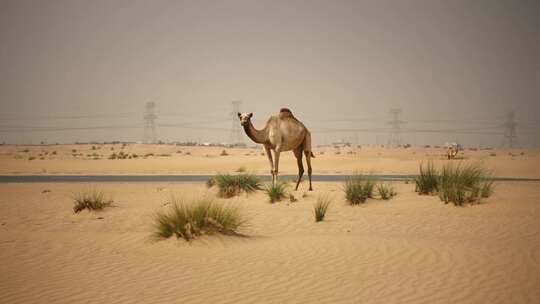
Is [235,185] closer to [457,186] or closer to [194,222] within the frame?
[457,186]

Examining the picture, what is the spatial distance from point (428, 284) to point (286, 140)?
9.97m

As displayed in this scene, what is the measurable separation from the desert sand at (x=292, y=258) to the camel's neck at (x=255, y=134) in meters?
3.51

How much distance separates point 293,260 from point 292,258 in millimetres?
114

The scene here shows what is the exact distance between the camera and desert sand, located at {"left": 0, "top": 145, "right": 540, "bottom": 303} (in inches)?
200

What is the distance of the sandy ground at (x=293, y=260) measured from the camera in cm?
507

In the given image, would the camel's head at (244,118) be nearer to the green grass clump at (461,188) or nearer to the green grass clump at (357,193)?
the green grass clump at (357,193)

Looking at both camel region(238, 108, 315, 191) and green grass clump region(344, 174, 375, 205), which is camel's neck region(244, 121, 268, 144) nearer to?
camel region(238, 108, 315, 191)

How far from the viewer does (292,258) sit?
21.7 ft

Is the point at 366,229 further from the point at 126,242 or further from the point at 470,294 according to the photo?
the point at 126,242

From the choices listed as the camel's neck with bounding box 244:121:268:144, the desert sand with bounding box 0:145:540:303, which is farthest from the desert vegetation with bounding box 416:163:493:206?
the camel's neck with bounding box 244:121:268:144

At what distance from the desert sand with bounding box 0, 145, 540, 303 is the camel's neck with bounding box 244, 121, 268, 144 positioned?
3.51 m

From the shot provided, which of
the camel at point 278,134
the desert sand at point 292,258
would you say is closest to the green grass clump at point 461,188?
the desert sand at point 292,258

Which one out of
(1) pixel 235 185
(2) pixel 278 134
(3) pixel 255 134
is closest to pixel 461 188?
(2) pixel 278 134

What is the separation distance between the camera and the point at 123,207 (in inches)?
499
